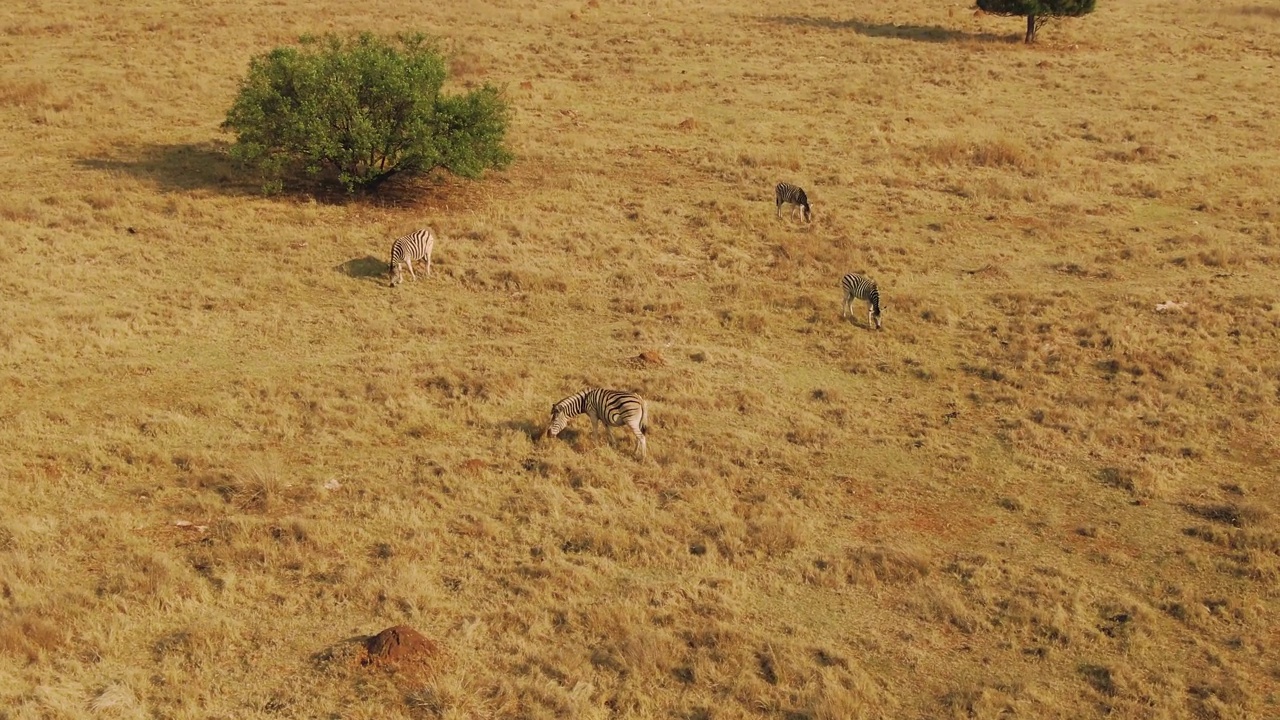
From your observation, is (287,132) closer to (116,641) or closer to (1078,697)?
(116,641)

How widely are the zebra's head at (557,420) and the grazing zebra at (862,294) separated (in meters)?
7.53

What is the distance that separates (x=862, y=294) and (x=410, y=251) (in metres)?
9.35

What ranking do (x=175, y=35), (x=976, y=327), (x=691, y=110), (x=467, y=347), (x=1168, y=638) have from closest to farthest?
(x=1168, y=638) < (x=467, y=347) < (x=976, y=327) < (x=691, y=110) < (x=175, y=35)

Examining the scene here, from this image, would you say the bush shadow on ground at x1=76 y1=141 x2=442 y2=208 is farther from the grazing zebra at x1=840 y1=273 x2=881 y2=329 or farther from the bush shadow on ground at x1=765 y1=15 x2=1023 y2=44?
the bush shadow on ground at x1=765 y1=15 x2=1023 y2=44

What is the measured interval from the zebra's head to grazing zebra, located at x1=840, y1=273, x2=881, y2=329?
7.53 m

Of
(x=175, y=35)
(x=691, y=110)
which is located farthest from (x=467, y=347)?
(x=175, y=35)

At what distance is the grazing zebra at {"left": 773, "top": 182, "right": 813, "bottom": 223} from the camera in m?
26.4

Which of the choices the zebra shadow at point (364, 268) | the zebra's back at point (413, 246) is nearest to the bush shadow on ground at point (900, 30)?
the zebra's back at point (413, 246)

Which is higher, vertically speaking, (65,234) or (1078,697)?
(65,234)

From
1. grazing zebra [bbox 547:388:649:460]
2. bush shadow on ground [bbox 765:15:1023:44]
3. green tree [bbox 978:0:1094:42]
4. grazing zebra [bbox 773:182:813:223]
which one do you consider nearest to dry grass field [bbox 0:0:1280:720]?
grazing zebra [bbox 547:388:649:460]

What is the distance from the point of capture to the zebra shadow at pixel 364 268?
885 inches

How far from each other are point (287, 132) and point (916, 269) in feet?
51.6

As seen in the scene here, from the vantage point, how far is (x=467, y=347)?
19484 mm

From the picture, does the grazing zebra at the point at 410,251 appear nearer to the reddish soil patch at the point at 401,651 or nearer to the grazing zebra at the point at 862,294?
the grazing zebra at the point at 862,294
